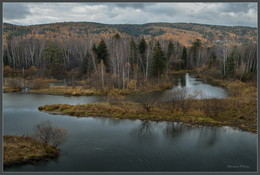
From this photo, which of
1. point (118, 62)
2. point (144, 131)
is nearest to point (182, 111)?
point (144, 131)

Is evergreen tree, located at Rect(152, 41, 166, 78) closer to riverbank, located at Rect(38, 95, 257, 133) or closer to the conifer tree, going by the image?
the conifer tree

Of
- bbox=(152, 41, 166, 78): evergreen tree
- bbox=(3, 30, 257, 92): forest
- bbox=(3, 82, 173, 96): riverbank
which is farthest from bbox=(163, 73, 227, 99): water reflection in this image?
bbox=(3, 30, 257, 92): forest

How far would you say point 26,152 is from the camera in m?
15.5

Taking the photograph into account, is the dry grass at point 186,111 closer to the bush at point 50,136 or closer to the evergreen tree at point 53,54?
the bush at point 50,136

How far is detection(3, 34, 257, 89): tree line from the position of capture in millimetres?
43500

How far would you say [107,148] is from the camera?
687 inches

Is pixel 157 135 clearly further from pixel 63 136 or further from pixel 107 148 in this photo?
pixel 63 136

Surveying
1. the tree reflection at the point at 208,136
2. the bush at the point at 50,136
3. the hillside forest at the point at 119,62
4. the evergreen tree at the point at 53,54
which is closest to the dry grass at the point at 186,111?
the tree reflection at the point at 208,136

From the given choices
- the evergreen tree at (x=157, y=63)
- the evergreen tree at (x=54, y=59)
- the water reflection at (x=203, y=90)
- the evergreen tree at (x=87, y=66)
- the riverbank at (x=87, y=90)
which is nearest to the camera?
the water reflection at (x=203, y=90)

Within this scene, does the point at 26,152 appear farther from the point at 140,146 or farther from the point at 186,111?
the point at 186,111

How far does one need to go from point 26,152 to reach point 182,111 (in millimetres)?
15917

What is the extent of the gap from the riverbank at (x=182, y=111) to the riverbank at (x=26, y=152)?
9.76 m

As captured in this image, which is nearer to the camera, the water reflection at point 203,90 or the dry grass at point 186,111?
the dry grass at point 186,111

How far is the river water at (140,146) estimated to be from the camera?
14953mm
